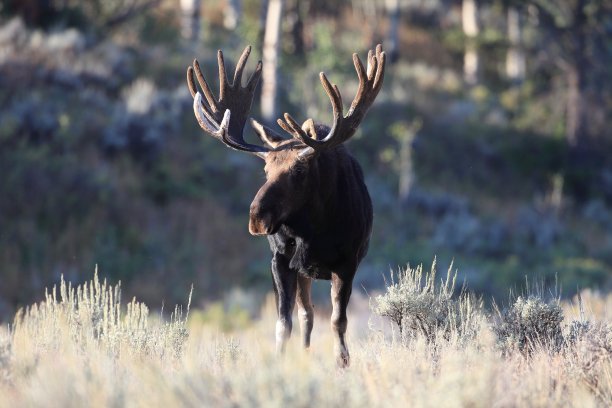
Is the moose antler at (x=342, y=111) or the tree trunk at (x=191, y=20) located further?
the tree trunk at (x=191, y=20)

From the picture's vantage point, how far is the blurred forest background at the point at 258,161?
61.6 ft

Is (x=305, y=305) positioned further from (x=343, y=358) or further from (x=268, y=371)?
(x=268, y=371)

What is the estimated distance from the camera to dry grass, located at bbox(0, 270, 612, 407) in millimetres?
5711

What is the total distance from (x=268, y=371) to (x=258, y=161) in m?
17.5

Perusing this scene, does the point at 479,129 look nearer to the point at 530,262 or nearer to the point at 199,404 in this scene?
the point at 530,262

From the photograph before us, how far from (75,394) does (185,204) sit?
49.5 feet

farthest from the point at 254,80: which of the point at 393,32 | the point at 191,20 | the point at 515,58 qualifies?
the point at 515,58

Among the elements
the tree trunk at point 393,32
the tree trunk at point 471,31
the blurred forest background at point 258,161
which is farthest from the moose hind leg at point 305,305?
the tree trunk at point 471,31

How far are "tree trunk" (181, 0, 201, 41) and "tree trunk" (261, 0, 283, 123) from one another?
5794 millimetres

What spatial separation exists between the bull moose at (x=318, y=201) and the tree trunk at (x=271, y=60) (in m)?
15.0

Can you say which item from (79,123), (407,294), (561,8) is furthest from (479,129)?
(407,294)

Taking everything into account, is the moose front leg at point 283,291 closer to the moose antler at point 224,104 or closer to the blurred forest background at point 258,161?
the moose antler at point 224,104

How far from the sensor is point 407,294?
340 inches

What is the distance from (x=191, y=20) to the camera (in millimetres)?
30719
